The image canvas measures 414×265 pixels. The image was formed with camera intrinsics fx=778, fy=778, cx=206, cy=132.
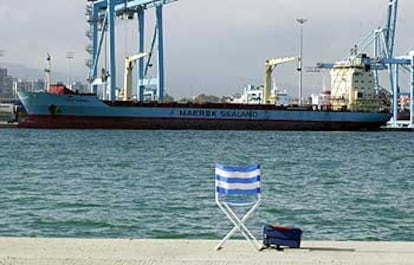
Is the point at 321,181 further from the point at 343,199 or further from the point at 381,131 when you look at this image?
the point at 381,131

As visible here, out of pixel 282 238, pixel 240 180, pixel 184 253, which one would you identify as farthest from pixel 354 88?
pixel 184 253

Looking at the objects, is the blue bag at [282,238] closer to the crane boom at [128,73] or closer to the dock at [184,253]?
the dock at [184,253]

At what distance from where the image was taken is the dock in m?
7.00

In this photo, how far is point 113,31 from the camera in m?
69.3

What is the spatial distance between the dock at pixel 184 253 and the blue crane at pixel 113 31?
58.6m

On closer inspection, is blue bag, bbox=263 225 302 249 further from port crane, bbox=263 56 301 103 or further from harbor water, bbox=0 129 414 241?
port crane, bbox=263 56 301 103

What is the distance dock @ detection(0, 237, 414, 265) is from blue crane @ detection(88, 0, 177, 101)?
58583mm

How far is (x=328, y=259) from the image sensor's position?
7.14 metres

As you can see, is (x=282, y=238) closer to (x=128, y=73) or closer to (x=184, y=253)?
(x=184, y=253)

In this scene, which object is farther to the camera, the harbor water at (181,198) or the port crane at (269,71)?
the port crane at (269,71)

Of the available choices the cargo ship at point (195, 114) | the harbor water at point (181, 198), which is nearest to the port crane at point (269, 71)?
the cargo ship at point (195, 114)

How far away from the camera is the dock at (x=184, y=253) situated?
7000 millimetres

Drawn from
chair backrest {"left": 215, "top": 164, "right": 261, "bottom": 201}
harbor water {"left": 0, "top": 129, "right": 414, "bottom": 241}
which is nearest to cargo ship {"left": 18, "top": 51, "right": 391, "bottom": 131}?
harbor water {"left": 0, "top": 129, "right": 414, "bottom": 241}

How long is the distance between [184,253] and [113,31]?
207ft
